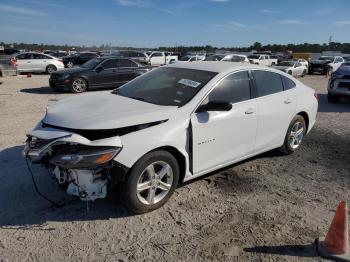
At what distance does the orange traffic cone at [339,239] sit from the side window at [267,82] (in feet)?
7.53

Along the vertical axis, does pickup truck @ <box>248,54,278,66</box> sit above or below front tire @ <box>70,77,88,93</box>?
below

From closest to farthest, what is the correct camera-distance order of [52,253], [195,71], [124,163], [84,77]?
[52,253] → [124,163] → [195,71] → [84,77]

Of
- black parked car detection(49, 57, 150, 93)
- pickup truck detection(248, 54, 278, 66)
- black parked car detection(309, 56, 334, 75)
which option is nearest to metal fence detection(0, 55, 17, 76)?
black parked car detection(49, 57, 150, 93)

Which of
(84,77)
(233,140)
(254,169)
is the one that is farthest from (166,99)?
(84,77)

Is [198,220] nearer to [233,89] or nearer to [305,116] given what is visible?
[233,89]

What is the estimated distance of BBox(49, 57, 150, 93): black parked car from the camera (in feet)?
44.4

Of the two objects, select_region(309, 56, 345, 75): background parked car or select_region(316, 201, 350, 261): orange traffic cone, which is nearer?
select_region(316, 201, 350, 261): orange traffic cone

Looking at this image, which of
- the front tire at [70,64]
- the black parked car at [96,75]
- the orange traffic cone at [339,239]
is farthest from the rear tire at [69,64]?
the orange traffic cone at [339,239]

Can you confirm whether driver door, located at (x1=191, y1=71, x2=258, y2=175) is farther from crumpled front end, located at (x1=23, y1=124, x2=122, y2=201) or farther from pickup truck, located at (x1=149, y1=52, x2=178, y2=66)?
pickup truck, located at (x1=149, y1=52, x2=178, y2=66)

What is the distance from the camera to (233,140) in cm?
473

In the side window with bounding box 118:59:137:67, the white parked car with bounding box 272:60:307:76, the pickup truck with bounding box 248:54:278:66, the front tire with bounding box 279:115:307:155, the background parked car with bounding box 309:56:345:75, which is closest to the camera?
the front tire with bounding box 279:115:307:155

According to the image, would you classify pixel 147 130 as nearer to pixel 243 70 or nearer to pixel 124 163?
pixel 124 163

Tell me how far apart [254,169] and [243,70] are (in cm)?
160

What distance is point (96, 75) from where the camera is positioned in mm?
14117
